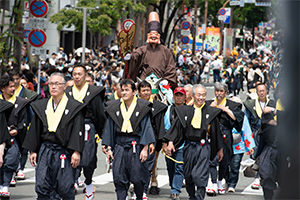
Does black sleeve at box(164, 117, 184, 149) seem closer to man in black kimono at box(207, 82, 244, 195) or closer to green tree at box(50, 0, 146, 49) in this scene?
man in black kimono at box(207, 82, 244, 195)

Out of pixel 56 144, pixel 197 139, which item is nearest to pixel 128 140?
pixel 56 144

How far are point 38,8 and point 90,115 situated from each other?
890cm

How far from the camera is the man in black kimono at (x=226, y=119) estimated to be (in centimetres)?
955

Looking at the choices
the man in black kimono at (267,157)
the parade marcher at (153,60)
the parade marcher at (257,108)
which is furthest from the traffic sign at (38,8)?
the man in black kimono at (267,157)

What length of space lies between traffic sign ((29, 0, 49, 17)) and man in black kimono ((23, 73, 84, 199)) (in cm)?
1011

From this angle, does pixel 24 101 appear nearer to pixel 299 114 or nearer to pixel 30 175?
pixel 30 175

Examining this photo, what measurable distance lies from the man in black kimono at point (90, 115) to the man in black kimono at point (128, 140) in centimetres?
98

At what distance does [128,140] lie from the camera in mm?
7340

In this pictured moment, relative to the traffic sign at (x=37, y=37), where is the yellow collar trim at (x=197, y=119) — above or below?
below

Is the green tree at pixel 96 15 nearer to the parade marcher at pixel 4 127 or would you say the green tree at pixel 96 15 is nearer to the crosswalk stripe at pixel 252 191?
the crosswalk stripe at pixel 252 191

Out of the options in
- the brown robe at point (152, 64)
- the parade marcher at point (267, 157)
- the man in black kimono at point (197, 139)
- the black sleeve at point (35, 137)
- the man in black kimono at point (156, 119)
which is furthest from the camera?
the brown robe at point (152, 64)

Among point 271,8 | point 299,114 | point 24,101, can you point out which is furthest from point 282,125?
point 24,101

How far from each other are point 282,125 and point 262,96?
7.68 metres

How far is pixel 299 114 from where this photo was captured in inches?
106
